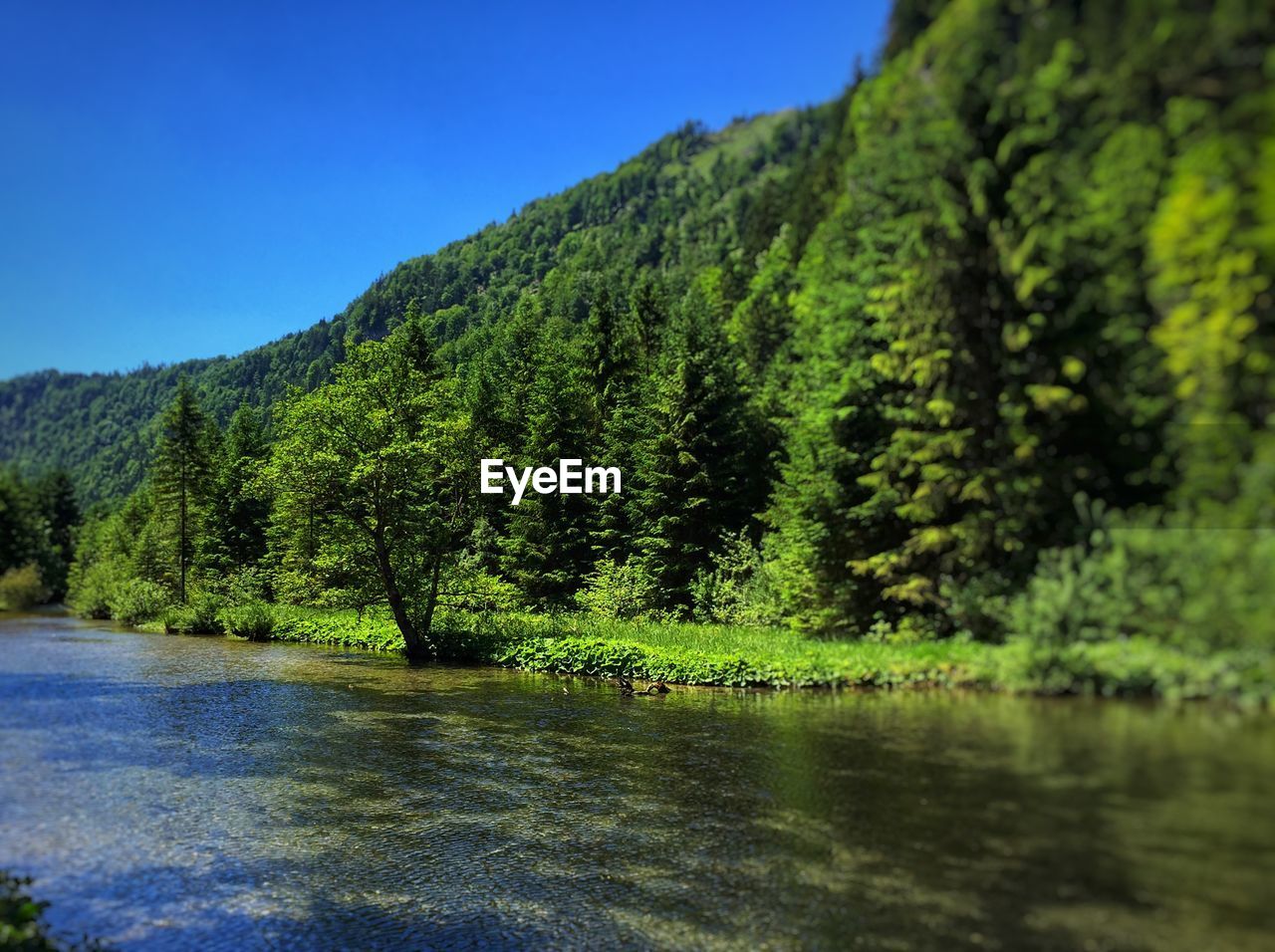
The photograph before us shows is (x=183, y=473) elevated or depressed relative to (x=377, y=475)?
elevated

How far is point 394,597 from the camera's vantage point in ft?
89.4

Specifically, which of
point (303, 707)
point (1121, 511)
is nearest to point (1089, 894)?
point (1121, 511)

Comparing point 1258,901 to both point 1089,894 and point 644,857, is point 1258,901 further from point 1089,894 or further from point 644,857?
point 644,857

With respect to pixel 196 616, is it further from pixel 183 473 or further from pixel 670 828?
pixel 670 828

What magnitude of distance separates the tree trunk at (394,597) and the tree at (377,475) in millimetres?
38

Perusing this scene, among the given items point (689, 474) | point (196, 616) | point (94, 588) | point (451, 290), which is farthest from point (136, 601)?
point (451, 290)

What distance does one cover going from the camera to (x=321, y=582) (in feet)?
95.9

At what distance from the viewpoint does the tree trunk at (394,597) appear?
27.0 metres

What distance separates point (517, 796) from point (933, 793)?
22.5 ft

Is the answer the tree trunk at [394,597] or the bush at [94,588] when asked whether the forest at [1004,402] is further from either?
the tree trunk at [394,597]

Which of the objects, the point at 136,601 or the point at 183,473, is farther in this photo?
the point at 183,473

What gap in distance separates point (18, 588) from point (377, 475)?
13.8m

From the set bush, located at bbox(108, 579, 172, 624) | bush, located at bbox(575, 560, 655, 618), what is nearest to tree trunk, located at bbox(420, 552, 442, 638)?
bush, located at bbox(575, 560, 655, 618)

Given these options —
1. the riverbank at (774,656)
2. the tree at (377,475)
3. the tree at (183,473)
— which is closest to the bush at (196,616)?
the riverbank at (774,656)
